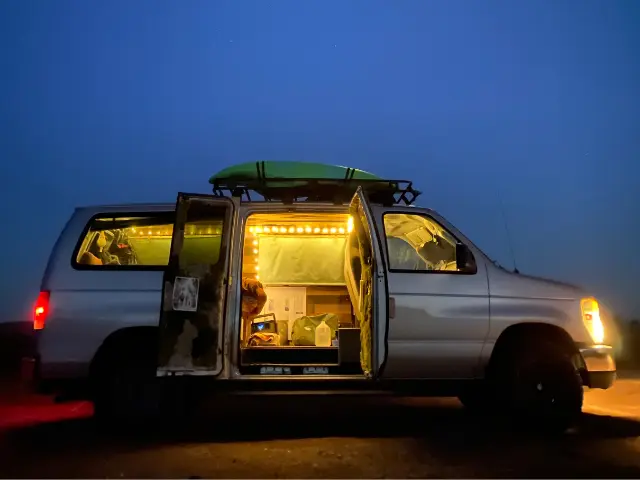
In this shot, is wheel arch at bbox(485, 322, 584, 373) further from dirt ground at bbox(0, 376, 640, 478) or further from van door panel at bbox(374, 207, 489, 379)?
dirt ground at bbox(0, 376, 640, 478)

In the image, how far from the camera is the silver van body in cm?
574

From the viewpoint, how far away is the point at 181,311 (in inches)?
221

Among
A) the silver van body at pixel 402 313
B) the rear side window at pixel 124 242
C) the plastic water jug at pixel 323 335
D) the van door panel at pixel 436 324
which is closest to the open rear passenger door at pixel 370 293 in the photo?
the silver van body at pixel 402 313

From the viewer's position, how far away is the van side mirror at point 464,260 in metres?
6.01

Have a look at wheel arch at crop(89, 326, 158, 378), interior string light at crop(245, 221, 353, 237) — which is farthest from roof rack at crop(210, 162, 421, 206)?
interior string light at crop(245, 221, 353, 237)

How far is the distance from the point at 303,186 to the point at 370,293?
51.7 inches

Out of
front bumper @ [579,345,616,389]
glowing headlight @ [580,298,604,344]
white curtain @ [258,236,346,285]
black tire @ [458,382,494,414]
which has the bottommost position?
black tire @ [458,382,494,414]

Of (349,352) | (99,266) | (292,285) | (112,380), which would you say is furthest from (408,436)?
(292,285)

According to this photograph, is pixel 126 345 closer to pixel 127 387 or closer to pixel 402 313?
pixel 127 387

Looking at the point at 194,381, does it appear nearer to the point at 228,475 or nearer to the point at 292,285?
the point at 228,475

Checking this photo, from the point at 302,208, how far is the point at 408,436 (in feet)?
8.08

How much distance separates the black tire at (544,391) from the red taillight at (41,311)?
4.39m

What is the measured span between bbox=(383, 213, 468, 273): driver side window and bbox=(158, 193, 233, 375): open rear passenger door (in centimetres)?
168

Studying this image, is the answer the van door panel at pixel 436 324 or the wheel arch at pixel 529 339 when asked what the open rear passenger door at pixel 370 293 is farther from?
the wheel arch at pixel 529 339
